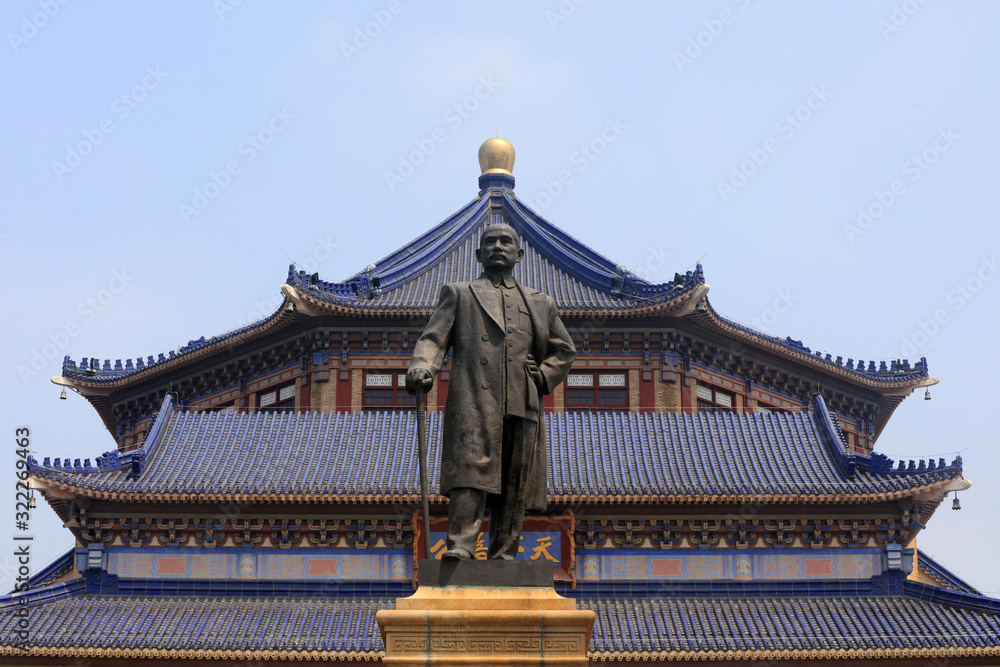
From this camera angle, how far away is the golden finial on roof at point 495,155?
4444cm

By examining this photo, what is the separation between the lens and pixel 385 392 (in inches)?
1399

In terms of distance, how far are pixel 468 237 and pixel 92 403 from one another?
11427 mm

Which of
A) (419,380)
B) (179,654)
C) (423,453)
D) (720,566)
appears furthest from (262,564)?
(423,453)

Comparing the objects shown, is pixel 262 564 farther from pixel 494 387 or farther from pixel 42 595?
pixel 494 387

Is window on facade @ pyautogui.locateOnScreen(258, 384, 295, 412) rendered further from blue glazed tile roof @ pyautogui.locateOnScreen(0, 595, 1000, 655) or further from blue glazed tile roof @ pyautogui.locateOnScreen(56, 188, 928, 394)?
blue glazed tile roof @ pyautogui.locateOnScreen(0, 595, 1000, 655)

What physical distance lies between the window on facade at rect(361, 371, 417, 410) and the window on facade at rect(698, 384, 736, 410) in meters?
7.38

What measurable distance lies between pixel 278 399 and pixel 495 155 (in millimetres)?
11840

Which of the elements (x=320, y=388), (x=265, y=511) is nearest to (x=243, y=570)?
(x=265, y=511)

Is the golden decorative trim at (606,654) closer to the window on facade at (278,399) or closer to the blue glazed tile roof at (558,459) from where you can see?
the blue glazed tile roof at (558,459)

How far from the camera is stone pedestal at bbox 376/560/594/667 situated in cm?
1002

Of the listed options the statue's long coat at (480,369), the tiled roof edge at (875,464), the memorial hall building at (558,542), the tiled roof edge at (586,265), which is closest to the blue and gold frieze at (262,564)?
the memorial hall building at (558,542)

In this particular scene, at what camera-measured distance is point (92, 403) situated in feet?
129

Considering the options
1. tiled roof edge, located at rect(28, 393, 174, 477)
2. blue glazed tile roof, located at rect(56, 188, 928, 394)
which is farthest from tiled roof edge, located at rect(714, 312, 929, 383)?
tiled roof edge, located at rect(28, 393, 174, 477)

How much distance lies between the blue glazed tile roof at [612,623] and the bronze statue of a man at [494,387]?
14.0 meters
